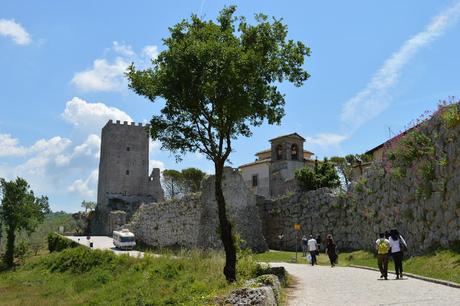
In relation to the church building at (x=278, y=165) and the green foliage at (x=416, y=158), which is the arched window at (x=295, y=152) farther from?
the green foliage at (x=416, y=158)

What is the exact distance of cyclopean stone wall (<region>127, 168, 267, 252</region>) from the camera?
103ft

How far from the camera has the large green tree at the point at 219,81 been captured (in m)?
13.9

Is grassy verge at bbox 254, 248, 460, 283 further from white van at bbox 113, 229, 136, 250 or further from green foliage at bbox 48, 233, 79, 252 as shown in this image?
green foliage at bbox 48, 233, 79, 252

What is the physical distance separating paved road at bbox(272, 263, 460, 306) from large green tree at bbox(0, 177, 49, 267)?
48.9 metres

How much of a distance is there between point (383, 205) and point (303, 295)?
1192cm

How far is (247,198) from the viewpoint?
32969 mm

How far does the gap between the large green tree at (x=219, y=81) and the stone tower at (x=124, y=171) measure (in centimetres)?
6152

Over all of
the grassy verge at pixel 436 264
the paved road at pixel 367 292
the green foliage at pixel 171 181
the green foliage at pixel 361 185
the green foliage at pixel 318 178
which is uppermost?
the green foliage at pixel 171 181

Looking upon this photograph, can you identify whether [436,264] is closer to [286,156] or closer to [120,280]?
[120,280]

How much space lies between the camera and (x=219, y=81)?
1392 cm

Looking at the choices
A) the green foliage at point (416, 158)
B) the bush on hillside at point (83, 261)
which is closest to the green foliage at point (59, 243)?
the bush on hillside at point (83, 261)

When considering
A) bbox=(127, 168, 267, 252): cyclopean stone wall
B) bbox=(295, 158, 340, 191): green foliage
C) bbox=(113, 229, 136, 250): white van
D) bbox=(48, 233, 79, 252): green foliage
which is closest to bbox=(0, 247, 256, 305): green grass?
bbox=(113, 229, 136, 250): white van

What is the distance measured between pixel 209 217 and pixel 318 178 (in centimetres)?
1593

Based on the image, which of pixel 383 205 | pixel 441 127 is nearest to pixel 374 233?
pixel 383 205
